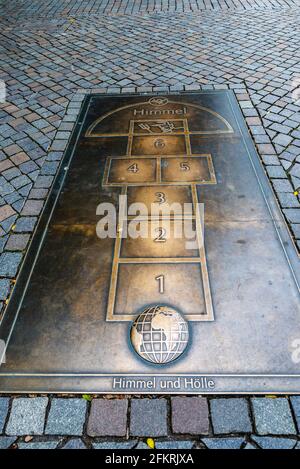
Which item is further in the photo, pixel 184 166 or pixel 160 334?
pixel 184 166

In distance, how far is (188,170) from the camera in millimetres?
3875

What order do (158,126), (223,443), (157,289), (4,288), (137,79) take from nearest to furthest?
(223,443) → (157,289) → (4,288) → (158,126) → (137,79)

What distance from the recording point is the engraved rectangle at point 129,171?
379cm

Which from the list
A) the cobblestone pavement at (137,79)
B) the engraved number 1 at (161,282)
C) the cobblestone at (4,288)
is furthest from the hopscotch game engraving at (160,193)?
the cobblestone at (4,288)

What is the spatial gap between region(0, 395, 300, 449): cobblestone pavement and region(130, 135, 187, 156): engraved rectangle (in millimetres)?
2896

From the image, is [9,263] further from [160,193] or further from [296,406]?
[296,406]

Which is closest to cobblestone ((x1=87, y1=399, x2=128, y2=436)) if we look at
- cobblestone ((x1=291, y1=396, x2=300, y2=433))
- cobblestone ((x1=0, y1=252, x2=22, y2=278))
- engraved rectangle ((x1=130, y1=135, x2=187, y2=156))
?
cobblestone ((x1=291, y1=396, x2=300, y2=433))

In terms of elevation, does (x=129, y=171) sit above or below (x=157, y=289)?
above

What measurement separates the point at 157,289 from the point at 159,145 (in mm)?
2228

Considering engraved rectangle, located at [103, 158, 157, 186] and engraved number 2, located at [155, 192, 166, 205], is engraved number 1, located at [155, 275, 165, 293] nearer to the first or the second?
engraved number 2, located at [155, 192, 166, 205]

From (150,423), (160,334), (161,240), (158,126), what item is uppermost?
(158,126)

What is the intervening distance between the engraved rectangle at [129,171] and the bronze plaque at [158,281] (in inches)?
0.8

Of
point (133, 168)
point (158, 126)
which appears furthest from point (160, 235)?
point (158, 126)

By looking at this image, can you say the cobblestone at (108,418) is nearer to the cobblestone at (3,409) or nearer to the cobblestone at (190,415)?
the cobblestone at (190,415)
